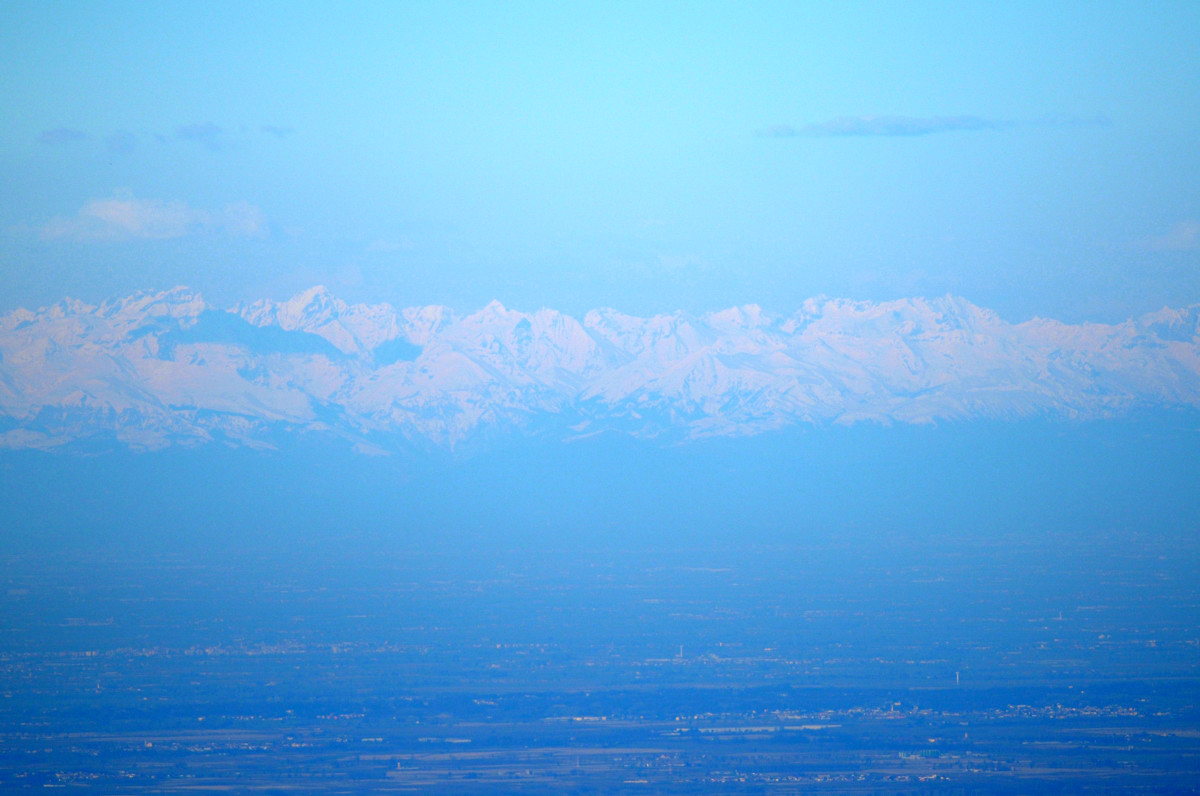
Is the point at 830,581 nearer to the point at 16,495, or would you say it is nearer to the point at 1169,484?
the point at 1169,484

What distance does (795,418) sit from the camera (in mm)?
84125

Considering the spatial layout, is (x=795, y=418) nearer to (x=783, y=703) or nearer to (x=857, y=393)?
(x=857, y=393)

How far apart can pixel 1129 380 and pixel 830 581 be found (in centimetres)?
4424

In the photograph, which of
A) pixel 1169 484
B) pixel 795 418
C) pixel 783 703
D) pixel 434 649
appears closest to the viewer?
pixel 783 703

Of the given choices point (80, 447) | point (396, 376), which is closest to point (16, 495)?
point (80, 447)

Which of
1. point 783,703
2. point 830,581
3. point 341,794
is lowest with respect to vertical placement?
point 341,794

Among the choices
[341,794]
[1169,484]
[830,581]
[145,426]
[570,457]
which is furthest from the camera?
[570,457]

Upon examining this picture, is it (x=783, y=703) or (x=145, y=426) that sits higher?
(x=145, y=426)

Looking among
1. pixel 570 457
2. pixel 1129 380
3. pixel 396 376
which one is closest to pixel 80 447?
pixel 396 376

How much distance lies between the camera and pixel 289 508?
207 ft

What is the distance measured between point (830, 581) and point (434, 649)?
16671mm

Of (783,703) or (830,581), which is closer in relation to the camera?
(783,703)

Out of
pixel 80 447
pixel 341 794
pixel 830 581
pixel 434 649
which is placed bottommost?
pixel 341 794

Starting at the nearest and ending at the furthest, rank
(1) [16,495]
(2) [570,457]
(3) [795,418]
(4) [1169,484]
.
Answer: (1) [16,495], (4) [1169,484], (2) [570,457], (3) [795,418]
